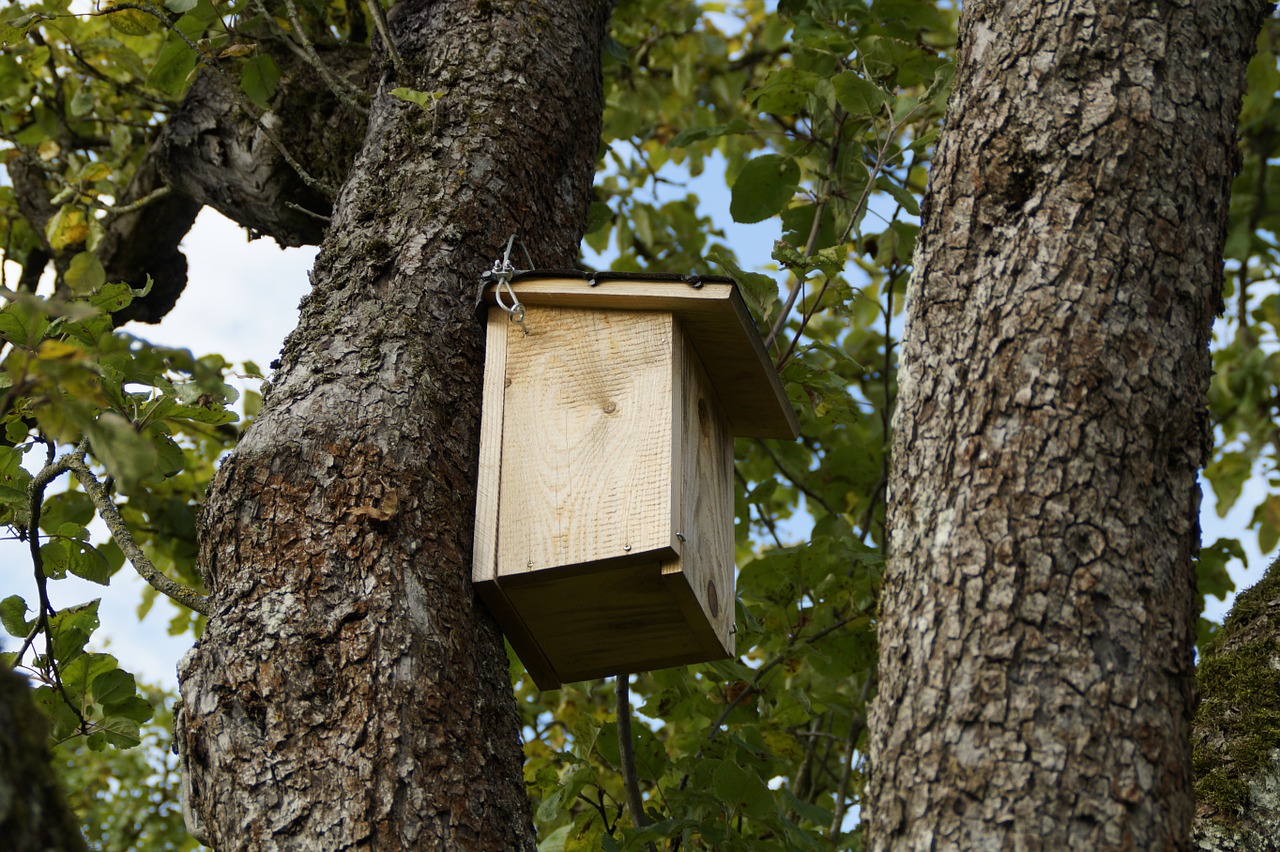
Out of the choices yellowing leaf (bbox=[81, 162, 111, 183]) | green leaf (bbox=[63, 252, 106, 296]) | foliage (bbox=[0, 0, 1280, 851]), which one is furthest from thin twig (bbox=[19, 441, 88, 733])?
yellowing leaf (bbox=[81, 162, 111, 183])

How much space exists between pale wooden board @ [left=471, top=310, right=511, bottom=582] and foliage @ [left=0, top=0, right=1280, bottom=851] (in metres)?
0.45

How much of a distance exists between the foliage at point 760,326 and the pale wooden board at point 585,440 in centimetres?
40

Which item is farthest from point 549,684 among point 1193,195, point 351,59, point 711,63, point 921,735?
point 711,63

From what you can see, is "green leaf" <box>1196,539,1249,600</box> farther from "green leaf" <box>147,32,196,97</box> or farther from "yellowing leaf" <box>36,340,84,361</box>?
"yellowing leaf" <box>36,340,84,361</box>

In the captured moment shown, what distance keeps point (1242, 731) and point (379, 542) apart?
145 cm

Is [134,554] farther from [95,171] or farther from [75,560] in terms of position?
[95,171]

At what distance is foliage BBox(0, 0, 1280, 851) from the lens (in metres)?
2.26

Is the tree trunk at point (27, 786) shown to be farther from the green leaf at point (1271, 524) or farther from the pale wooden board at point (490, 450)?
the green leaf at point (1271, 524)

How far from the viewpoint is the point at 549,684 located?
238 centimetres

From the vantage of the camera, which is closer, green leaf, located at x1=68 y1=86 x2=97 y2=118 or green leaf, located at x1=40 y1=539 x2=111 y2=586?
green leaf, located at x1=40 y1=539 x2=111 y2=586

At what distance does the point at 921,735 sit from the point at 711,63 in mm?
4208

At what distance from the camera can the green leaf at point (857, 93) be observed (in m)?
2.81

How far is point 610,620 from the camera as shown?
218cm

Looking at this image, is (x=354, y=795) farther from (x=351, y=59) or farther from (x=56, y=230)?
(x=56, y=230)
